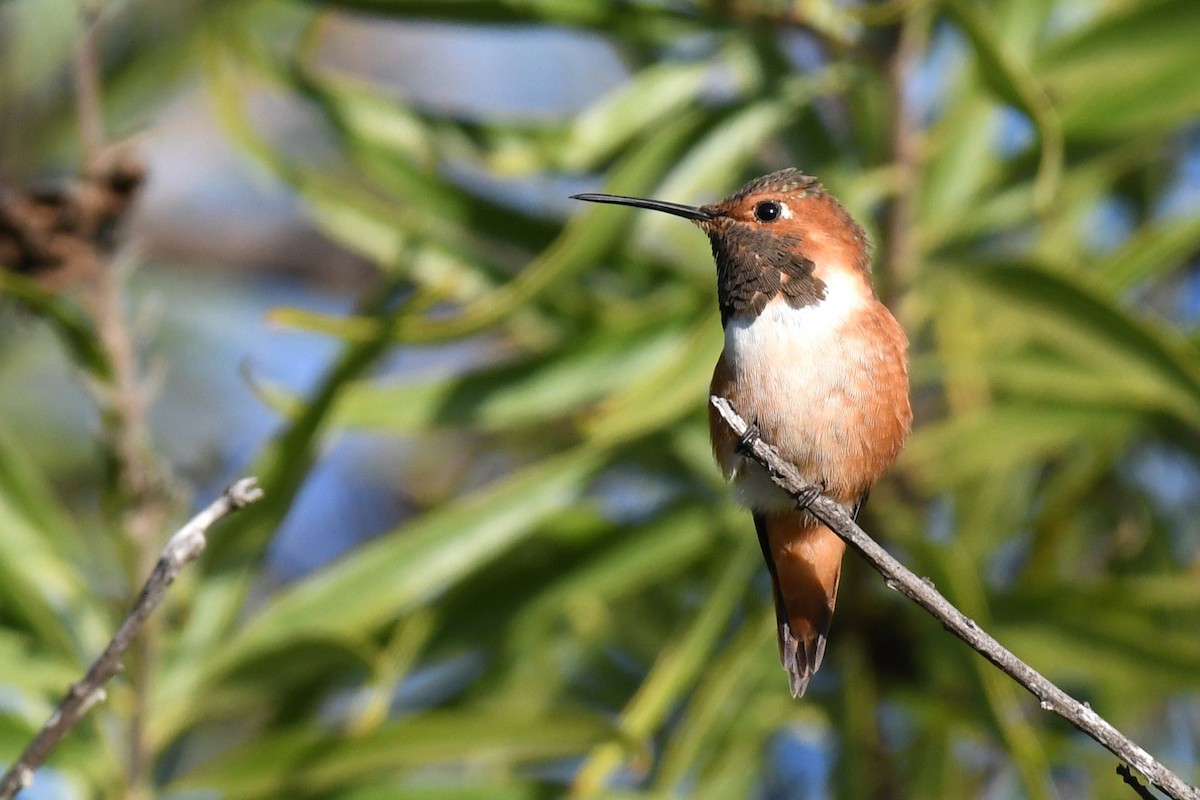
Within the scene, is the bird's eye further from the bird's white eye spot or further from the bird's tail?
the bird's tail

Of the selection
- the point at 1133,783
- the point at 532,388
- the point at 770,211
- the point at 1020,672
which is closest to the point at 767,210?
the point at 770,211

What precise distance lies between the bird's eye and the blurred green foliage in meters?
0.28

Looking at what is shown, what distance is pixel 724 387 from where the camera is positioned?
262 centimetres

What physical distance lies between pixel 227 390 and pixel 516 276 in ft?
8.67

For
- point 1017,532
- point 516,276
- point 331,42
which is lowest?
point 1017,532

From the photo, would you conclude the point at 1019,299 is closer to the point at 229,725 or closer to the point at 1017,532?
the point at 1017,532

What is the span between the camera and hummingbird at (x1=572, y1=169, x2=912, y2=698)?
8.40 feet

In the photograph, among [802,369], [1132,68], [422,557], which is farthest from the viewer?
[1132,68]

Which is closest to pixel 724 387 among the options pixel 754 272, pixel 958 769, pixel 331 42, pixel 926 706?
pixel 754 272

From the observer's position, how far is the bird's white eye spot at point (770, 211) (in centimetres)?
268

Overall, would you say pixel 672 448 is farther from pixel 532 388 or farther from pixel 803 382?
pixel 803 382

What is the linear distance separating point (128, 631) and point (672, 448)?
1.91 metres

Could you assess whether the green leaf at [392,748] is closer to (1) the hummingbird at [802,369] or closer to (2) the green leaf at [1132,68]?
(1) the hummingbird at [802,369]

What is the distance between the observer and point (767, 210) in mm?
2682
